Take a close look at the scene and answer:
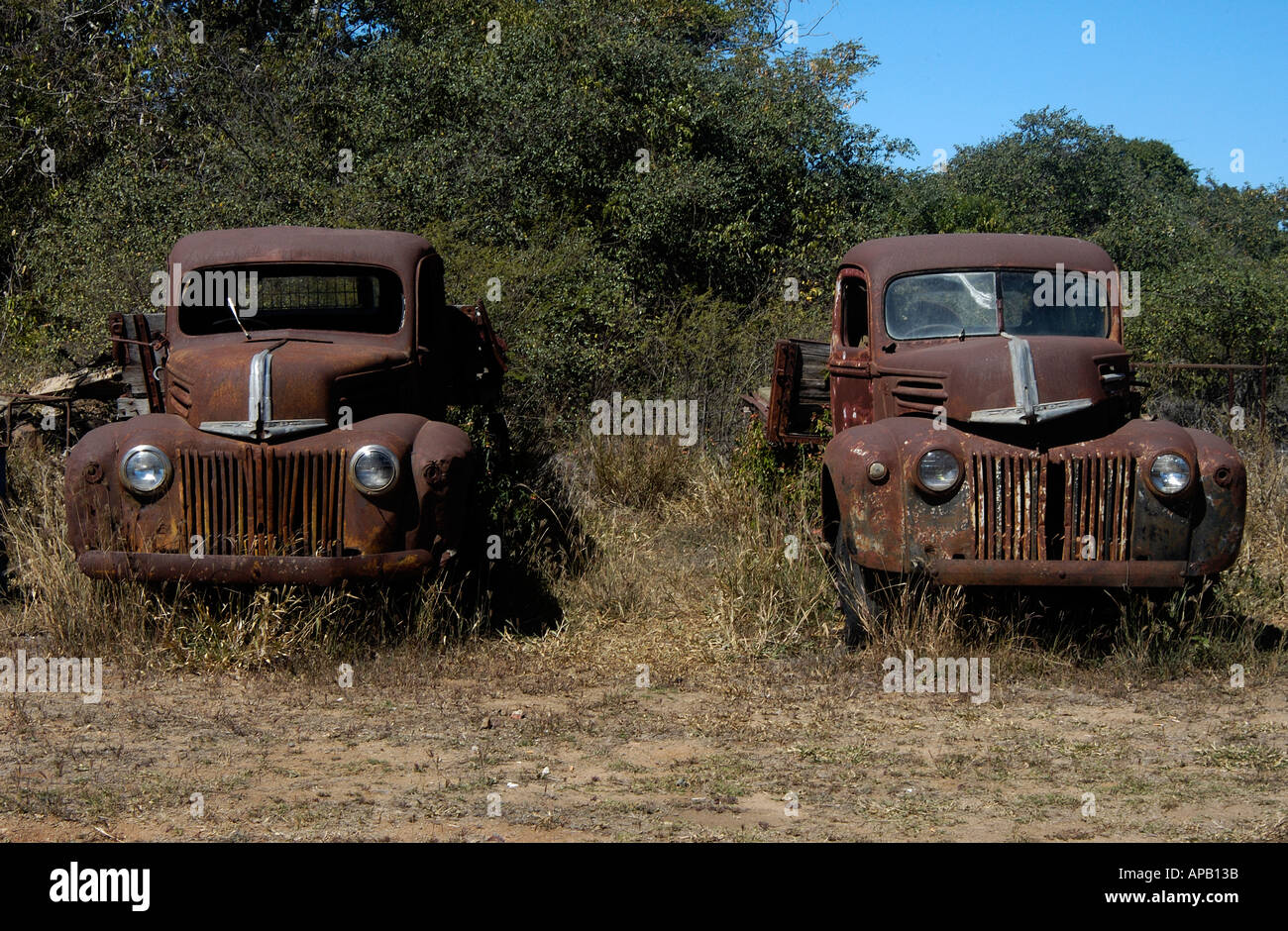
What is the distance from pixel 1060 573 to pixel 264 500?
3766mm

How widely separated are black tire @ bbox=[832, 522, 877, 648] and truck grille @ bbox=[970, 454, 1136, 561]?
73cm

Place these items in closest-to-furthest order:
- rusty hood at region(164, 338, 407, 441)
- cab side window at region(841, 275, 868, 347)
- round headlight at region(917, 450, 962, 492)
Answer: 1. round headlight at region(917, 450, 962, 492)
2. rusty hood at region(164, 338, 407, 441)
3. cab side window at region(841, 275, 868, 347)

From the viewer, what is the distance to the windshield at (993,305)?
23.7 ft

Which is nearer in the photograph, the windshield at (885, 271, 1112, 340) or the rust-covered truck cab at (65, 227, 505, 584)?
the rust-covered truck cab at (65, 227, 505, 584)

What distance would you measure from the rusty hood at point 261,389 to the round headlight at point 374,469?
1.11 ft

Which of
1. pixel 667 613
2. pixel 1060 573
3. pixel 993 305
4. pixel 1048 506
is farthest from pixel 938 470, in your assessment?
pixel 667 613

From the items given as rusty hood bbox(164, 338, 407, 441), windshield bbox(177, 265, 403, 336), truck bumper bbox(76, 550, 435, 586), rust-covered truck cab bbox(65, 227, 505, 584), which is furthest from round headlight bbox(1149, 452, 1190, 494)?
windshield bbox(177, 265, 403, 336)

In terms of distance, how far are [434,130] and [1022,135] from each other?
13.0m

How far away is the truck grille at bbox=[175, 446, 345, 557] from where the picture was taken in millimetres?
6199

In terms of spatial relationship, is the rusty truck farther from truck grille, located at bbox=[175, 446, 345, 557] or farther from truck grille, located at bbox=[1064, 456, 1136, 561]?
truck grille, located at bbox=[175, 446, 345, 557]

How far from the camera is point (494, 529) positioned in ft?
25.2

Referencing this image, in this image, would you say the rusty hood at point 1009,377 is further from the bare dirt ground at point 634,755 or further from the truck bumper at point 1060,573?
the bare dirt ground at point 634,755

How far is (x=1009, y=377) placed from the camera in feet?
21.0
